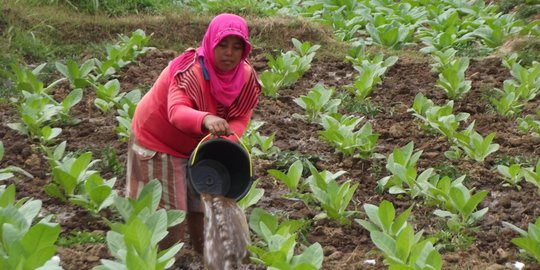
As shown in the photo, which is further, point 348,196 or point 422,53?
point 422,53

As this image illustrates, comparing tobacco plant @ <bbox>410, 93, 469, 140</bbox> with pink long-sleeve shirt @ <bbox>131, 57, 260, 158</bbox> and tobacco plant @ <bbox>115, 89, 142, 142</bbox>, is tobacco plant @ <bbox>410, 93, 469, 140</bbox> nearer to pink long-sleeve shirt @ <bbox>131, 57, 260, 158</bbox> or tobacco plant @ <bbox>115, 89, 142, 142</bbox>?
tobacco plant @ <bbox>115, 89, 142, 142</bbox>

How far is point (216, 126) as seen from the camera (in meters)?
4.01

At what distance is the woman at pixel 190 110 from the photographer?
13.9ft

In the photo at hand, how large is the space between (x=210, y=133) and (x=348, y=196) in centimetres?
112

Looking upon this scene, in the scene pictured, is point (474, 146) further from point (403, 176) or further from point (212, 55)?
point (212, 55)

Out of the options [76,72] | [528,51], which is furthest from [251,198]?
[528,51]

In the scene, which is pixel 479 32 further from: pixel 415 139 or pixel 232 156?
pixel 232 156

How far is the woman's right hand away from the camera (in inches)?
158

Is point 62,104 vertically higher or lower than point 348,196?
lower

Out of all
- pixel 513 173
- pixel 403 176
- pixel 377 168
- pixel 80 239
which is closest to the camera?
pixel 80 239

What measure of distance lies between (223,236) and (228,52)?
79 cm

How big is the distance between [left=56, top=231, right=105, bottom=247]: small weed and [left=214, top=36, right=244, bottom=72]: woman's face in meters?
1.07

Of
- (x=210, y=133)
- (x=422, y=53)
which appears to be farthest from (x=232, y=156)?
(x=422, y=53)

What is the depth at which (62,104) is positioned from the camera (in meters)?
6.81
